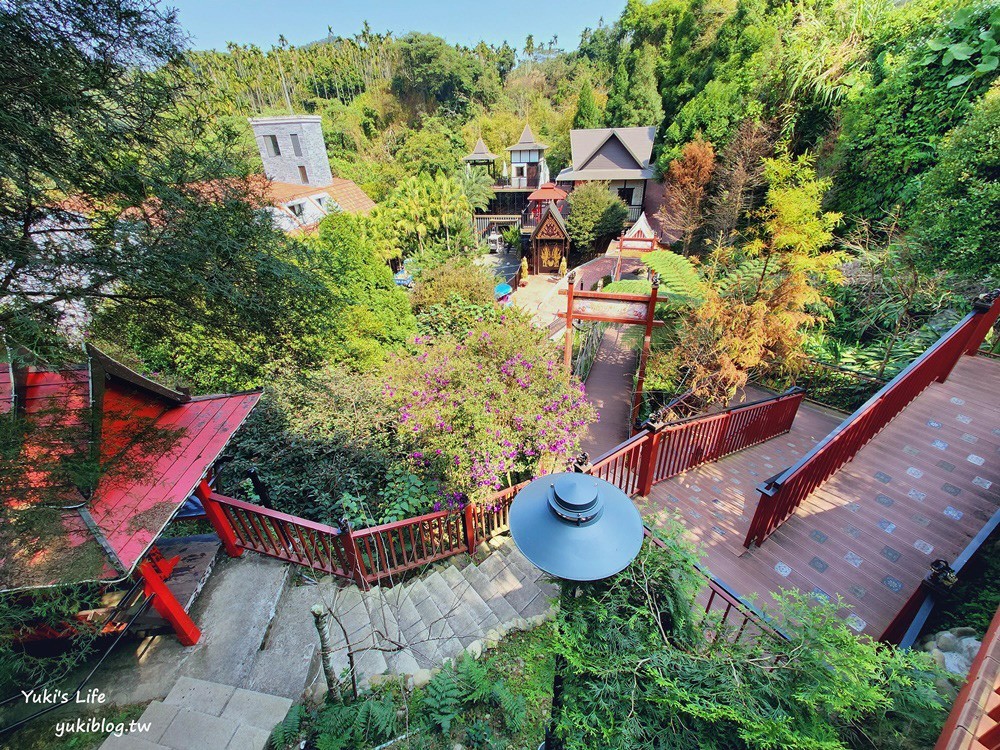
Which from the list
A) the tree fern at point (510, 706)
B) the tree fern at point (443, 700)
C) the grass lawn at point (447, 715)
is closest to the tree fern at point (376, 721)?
the grass lawn at point (447, 715)

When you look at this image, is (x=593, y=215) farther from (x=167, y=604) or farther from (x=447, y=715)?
(x=167, y=604)

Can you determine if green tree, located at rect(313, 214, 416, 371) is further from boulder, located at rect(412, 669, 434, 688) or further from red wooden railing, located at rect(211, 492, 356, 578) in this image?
Result: boulder, located at rect(412, 669, 434, 688)

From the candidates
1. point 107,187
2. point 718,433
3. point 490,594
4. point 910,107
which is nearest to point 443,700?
point 490,594

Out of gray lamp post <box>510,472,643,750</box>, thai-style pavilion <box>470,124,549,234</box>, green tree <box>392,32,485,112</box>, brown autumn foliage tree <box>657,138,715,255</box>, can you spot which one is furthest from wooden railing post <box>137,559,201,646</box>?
green tree <box>392,32,485,112</box>

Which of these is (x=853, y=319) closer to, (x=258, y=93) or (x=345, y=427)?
(x=345, y=427)

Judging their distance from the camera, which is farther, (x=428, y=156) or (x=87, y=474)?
(x=428, y=156)

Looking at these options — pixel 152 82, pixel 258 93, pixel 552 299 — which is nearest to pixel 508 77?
pixel 258 93
